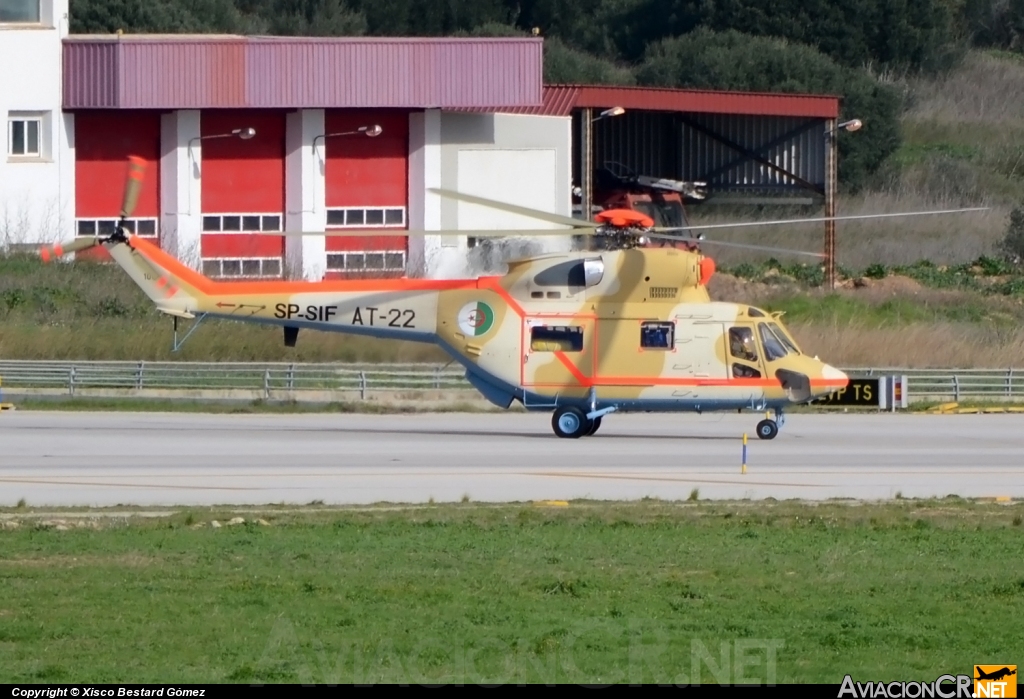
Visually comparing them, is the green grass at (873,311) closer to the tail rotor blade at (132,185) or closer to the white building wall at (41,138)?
the white building wall at (41,138)

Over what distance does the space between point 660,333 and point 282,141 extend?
24065 millimetres

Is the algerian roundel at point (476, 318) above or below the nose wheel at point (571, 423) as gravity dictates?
above

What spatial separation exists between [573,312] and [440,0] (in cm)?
5969

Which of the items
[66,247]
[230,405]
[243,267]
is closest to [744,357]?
[66,247]

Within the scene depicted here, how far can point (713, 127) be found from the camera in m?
57.8

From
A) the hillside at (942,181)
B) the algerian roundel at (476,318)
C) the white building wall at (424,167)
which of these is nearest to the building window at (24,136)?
the white building wall at (424,167)

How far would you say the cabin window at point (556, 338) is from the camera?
24812mm

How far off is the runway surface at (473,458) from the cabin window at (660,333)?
5.11ft

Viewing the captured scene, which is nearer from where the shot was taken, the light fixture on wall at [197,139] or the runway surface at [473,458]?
the runway surface at [473,458]

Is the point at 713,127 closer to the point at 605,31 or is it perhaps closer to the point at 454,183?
the point at 454,183

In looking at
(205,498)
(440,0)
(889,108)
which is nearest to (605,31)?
(440,0)

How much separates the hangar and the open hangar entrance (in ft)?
6.90

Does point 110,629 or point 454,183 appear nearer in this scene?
point 110,629

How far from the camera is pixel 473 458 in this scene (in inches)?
885
